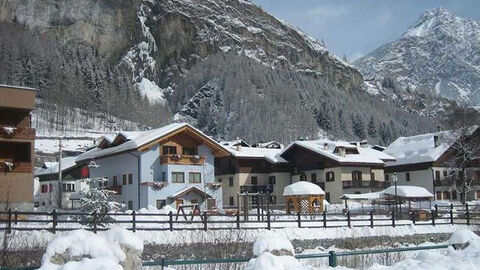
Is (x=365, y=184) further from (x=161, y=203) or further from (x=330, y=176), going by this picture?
(x=161, y=203)

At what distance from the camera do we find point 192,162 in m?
53.0

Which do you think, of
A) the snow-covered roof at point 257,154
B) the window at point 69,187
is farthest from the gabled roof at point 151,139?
the snow-covered roof at point 257,154

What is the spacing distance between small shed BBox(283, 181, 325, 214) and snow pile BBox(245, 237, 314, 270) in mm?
31941

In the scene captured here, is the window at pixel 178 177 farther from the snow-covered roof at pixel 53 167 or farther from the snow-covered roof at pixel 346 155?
the snow-covered roof at pixel 53 167

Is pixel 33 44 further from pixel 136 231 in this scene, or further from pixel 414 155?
pixel 136 231

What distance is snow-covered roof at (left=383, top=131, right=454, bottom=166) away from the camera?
74.6 m

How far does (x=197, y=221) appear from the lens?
2853cm

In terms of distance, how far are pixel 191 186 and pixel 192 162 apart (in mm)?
2400

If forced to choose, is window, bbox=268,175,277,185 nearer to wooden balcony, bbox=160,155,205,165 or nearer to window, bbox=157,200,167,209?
wooden balcony, bbox=160,155,205,165

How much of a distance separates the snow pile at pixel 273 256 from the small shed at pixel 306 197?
31941 mm

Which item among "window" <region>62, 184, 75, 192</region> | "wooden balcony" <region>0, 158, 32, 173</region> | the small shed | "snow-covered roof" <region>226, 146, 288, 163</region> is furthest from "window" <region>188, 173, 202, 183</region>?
"window" <region>62, 184, 75, 192</region>

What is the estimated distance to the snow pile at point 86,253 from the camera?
9.13 metres

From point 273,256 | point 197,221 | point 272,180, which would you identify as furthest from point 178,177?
point 273,256

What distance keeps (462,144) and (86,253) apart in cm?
6659
